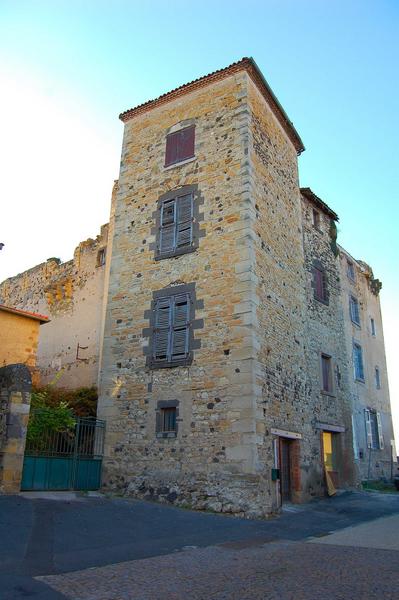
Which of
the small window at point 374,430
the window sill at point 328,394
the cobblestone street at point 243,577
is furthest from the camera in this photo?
the small window at point 374,430

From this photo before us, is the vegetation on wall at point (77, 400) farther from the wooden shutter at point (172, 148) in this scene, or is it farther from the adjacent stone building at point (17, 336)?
the wooden shutter at point (172, 148)

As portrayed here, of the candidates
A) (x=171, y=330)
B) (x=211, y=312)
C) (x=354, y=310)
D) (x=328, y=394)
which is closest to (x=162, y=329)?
(x=171, y=330)

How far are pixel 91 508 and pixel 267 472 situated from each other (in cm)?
341

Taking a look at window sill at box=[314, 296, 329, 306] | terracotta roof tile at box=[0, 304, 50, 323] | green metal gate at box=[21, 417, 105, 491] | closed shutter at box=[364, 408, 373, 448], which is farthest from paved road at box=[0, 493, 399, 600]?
closed shutter at box=[364, 408, 373, 448]

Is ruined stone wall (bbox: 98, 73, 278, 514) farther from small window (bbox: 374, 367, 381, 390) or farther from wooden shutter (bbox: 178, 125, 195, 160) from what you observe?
small window (bbox: 374, 367, 381, 390)

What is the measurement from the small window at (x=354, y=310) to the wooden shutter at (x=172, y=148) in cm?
878

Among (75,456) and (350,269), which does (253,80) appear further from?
(75,456)

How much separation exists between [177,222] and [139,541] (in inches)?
303

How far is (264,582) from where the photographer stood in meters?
4.85

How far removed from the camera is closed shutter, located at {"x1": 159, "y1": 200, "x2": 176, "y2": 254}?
12.4 m

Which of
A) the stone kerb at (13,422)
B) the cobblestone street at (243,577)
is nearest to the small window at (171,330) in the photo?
the stone kerb at (13,422)

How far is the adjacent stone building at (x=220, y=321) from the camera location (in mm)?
10242

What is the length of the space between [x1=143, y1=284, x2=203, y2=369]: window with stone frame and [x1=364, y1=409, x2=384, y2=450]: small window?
9152 mm

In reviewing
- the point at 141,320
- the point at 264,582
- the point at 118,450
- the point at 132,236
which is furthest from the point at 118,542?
the point at 132,236
